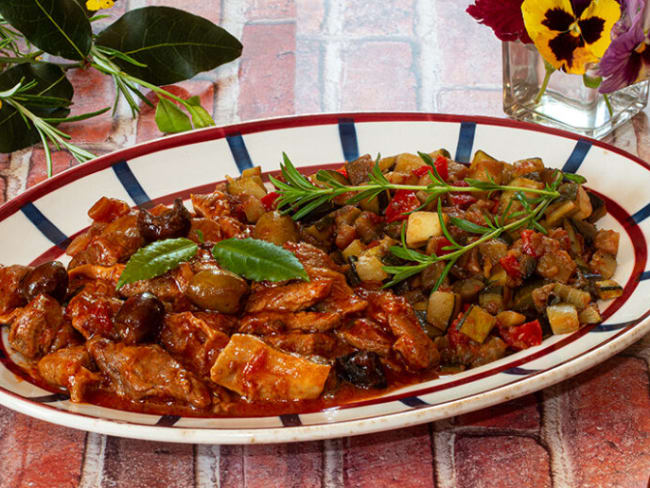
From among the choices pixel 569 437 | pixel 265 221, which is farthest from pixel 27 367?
pixel 569 437

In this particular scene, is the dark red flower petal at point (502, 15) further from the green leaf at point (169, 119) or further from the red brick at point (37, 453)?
the red brick at point (37, 453)

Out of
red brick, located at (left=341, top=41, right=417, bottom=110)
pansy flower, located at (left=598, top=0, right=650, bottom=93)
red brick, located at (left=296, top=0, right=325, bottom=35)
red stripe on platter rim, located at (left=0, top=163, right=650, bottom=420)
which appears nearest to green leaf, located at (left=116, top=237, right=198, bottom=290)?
red stripe on platter rim, located at (left=0, top=163, right=650, bottom=420)

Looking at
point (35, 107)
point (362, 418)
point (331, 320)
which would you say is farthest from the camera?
point (35, 107)

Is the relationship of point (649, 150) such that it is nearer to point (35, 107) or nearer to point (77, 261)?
point (77, 261)

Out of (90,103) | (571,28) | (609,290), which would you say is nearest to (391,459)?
(609,290)

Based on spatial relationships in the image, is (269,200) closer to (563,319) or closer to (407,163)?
(407,163)

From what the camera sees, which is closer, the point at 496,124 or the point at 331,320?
the point at 331,320

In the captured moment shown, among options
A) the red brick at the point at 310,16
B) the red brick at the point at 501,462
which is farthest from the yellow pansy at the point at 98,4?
the red brick at the point at 501,462
